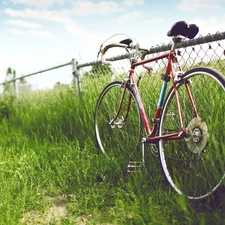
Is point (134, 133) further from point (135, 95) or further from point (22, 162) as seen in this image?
point (22, 162)

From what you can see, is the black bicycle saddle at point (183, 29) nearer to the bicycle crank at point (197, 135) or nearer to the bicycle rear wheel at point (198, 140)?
the bicycle rear wheel at point (198, 140)

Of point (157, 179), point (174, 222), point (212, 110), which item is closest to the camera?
point (174, 222)

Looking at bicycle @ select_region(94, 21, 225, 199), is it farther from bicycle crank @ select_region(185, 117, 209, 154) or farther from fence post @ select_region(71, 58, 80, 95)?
fence post @ select_region(71, 58, 80, 95)

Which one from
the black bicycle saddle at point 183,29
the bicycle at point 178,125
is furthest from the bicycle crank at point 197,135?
the black bicycle saddle at point 183,29

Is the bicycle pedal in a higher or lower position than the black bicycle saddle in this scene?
lower

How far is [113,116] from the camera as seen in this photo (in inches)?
164

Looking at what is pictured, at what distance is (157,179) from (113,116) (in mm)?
1369

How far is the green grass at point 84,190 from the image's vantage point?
7.79ft

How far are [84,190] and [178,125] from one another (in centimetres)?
93

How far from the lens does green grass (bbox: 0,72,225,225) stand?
2.37m

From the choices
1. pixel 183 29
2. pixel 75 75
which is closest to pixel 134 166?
pixel 183 29

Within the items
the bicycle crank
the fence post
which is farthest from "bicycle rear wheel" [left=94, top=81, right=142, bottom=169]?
the fence post

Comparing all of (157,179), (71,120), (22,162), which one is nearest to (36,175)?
(22,162)

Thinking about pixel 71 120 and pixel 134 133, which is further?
pixel 71 120
